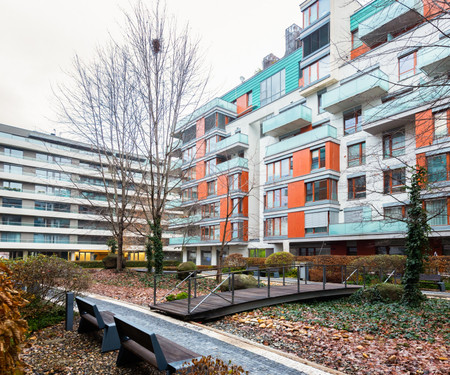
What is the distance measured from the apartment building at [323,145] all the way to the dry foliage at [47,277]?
470 inches

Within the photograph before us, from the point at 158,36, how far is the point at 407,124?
16.2 m

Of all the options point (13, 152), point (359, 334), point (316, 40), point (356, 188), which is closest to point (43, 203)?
point (13, 152)

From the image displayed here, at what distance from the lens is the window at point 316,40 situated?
28.9 metres

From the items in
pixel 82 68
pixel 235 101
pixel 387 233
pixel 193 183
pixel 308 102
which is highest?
pixel 235 101

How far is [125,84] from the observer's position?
691 inches

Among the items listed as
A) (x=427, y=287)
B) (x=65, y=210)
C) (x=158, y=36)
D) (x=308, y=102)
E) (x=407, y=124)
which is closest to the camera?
(x=158, y=36)

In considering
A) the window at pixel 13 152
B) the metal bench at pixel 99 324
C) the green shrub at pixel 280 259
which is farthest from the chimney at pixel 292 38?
the window at pixel 13 152

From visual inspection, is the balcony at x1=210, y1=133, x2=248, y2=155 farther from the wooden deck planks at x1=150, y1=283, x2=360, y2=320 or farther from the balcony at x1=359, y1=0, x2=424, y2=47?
the wooden deck planks at x1=150, y1=283, x2=360, y2=320

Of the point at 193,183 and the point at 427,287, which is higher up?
the point at 193,183

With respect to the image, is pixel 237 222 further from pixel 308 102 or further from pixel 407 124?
pixel 407 124

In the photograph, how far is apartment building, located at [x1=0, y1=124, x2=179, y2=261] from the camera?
4833cm

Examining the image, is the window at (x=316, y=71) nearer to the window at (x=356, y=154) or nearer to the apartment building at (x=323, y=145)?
the apartment building at (x=323, y=145)

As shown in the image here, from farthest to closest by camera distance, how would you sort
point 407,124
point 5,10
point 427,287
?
1. point 407,124
2. point 427,287
3. point 5,10

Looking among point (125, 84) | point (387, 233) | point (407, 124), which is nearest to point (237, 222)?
point (387, 233)
